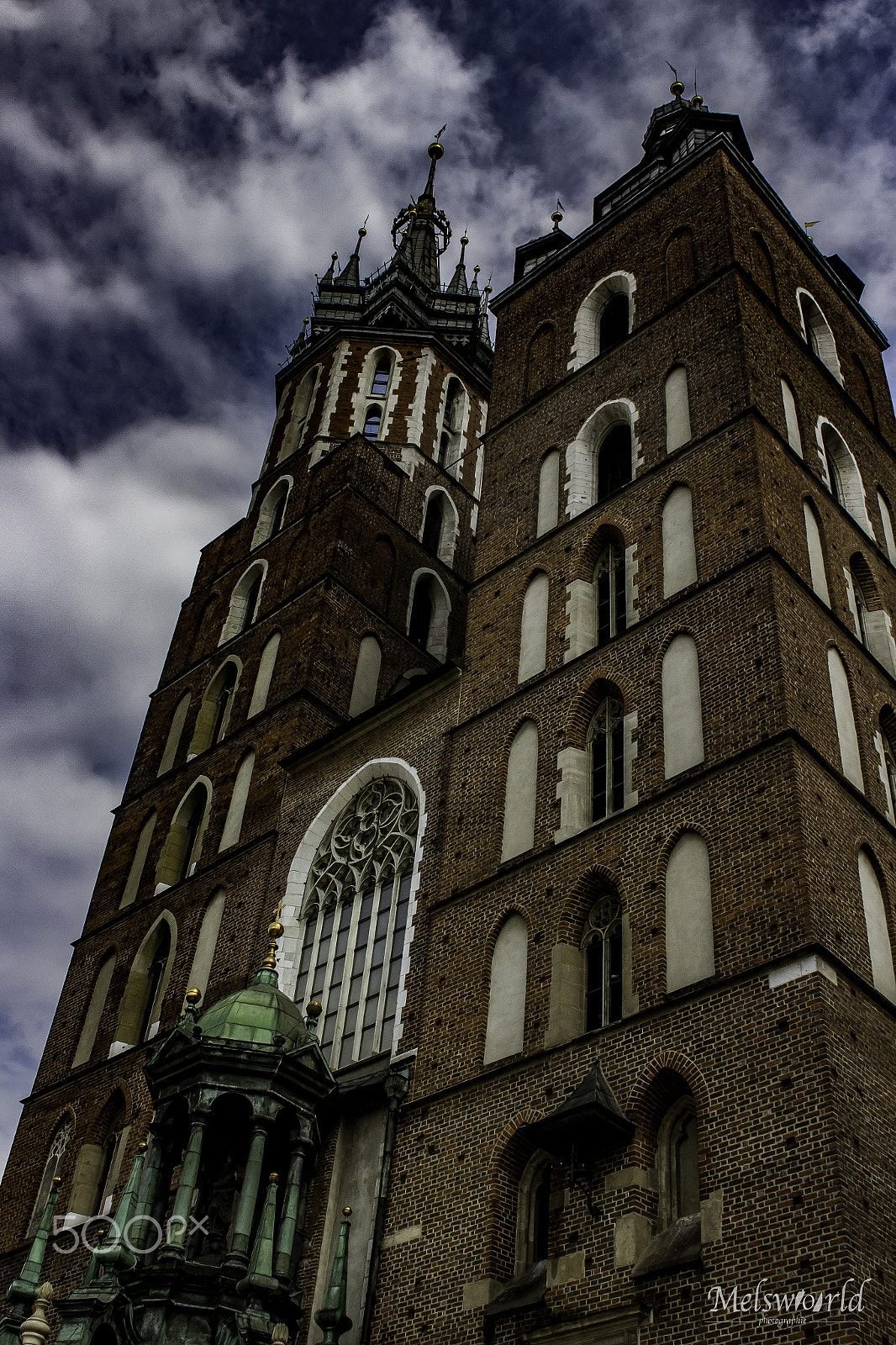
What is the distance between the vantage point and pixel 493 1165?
49.5 ft

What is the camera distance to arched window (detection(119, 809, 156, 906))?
2603 centimetres

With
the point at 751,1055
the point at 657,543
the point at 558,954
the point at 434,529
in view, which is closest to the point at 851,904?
the point at 751,1055

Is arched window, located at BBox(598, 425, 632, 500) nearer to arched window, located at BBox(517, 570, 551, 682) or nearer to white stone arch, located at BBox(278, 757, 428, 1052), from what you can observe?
arched window, located at BBox(517, 570, 551, 682)

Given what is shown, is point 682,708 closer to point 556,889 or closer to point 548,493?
point 556,889

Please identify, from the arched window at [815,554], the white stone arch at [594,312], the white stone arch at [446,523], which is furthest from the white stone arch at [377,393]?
the arched window at [815,554]

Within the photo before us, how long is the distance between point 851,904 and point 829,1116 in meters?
2.95

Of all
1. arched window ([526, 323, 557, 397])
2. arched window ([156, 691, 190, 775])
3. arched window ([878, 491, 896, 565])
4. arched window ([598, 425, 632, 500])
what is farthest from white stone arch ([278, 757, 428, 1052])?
arched window ([878, 491, 896, 565])

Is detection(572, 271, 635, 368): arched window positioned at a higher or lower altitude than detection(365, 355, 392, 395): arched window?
lower

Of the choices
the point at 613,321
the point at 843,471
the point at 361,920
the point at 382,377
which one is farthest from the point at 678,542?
the point at 382,377

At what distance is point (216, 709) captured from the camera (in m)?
28.3

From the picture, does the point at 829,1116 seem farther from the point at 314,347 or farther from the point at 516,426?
the point at 314,347

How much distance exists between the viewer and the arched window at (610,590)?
19891mm

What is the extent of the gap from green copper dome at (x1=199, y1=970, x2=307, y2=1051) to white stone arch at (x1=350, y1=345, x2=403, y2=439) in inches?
701

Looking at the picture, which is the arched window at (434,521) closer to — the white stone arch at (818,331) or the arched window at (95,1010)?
the white stone arch at (818,331)
